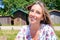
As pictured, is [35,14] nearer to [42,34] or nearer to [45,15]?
[45,15]

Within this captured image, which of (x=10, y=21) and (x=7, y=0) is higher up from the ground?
(x=7, y=0)

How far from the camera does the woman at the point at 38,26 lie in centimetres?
324

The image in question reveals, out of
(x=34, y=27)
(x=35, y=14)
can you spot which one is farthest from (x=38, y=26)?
(x=35, y=14)

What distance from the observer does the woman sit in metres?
3.24

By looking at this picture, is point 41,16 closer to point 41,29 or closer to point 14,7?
point 41,29

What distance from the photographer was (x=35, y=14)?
3219 mm

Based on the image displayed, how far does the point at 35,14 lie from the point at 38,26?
231 millimetres

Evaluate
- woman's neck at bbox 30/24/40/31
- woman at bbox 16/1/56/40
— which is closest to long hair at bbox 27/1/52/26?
woman at bbox 16/1/56/40

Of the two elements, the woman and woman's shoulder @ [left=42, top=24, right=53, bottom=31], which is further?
woman's shoulder @ [left=42, top=24, right=53, bottom=31]

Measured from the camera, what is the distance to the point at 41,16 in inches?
→ 130

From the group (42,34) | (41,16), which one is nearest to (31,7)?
(41,16)

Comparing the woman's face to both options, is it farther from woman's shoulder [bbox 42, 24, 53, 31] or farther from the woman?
woman's shoulder [bbox 42, 24, 53, 31]

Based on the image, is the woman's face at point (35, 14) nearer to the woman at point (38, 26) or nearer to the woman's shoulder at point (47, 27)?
the woman at point (38, 26)

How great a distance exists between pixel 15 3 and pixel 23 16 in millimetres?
14468
